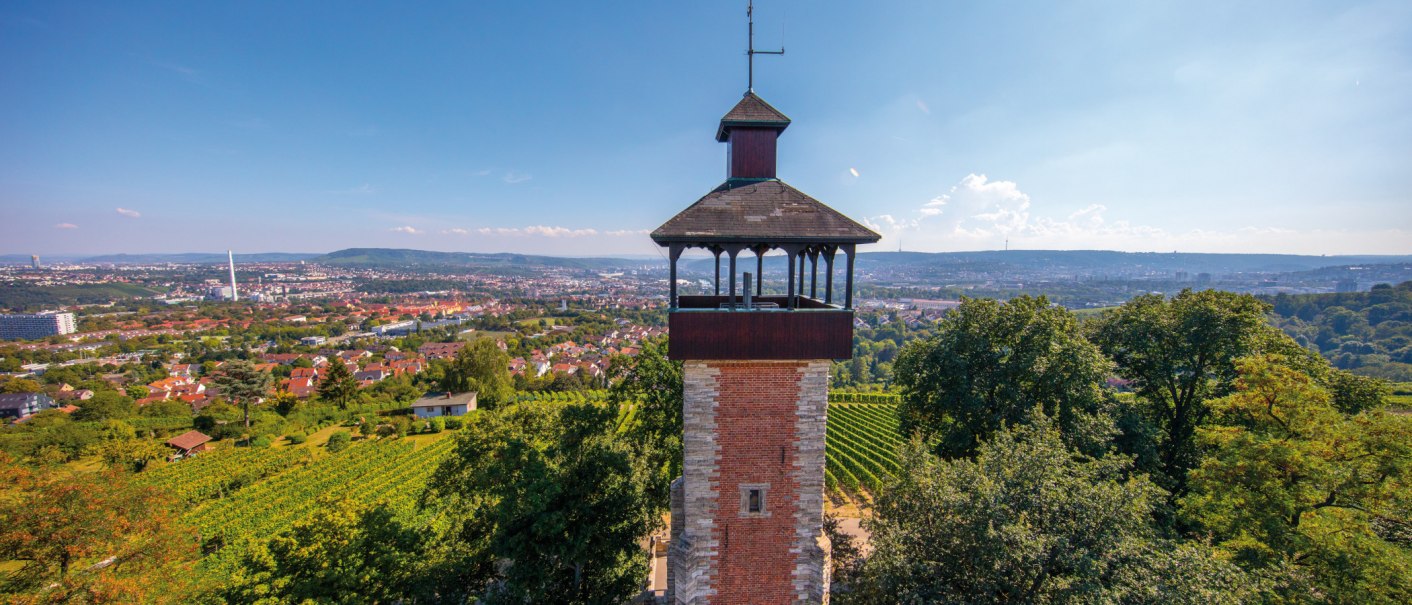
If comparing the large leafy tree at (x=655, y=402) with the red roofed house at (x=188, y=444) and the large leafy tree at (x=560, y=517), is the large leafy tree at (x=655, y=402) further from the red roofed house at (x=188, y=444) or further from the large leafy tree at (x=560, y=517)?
the red roofed house at (x=188, y=444)

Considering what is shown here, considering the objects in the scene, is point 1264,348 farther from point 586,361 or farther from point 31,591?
point 586,361

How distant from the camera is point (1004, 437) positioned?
1193 centimetres

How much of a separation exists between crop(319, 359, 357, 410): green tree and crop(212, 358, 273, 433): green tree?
19.2 feet

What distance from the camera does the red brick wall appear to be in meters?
9.70

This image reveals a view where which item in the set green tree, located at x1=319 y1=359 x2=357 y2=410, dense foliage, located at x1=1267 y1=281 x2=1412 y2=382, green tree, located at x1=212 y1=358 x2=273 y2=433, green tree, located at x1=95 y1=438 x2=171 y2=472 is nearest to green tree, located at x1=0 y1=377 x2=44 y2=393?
green tree, located at x1=212 y1=358 x2=273 y2=433

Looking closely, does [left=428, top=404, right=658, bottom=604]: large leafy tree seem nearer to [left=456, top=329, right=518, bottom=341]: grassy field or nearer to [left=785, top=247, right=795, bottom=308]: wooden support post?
[left=785, top=247, right=795, bottom=308]: wooden support post

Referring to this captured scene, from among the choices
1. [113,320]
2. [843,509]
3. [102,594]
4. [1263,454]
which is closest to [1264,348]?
[1263,454]

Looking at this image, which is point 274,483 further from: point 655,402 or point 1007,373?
point 1007,373

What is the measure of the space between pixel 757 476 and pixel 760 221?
5408mm


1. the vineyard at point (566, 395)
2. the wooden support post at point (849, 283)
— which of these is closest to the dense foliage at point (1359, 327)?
the wooden support post at point (849, 283)

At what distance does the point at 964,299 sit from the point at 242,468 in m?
47.7

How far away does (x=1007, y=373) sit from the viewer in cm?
1605

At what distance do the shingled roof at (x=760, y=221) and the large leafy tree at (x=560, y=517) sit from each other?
7.92 m

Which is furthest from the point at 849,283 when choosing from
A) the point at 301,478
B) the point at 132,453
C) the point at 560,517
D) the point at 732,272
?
the point at 132,453
